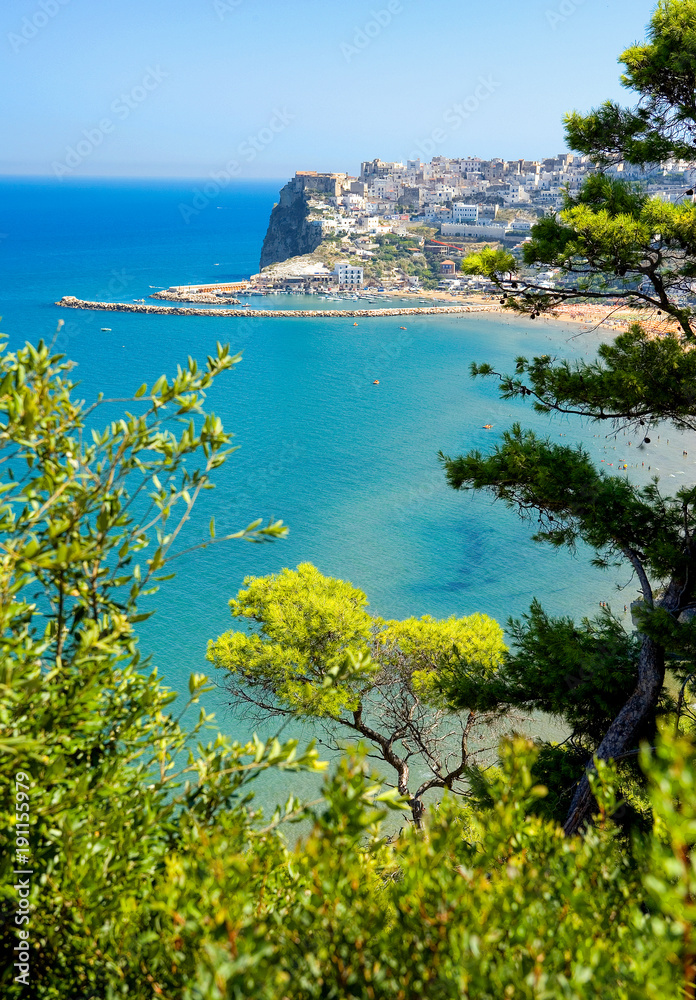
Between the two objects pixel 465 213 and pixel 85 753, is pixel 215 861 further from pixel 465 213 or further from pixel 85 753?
pixel 465 213

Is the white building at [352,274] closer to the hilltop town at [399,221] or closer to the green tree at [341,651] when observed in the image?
the hilltop town at [399,221]

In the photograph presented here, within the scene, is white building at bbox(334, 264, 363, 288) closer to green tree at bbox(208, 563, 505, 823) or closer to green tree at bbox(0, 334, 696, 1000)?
green tree at bbox(208, 563, 505, 823)

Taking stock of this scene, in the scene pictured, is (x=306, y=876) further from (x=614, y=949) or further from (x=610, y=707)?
(x=610, y=707)

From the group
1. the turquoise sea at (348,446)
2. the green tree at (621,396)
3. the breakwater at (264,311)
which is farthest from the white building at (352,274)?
the green tree at (621,396)

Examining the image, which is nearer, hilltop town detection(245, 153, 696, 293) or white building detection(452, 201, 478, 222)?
hilltop town detection(245, 153, 696, 293)

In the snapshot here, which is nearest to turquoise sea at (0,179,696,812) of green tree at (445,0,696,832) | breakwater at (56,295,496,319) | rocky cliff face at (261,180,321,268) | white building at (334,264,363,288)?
breakwater at (56,295,496,319)

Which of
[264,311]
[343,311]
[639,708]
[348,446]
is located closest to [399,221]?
[343,311]
